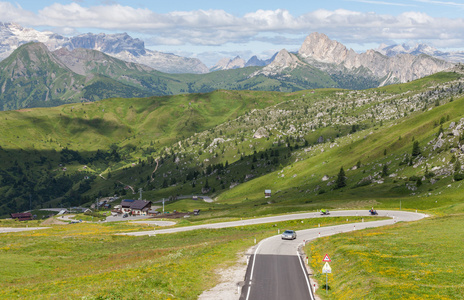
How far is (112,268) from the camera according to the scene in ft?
165

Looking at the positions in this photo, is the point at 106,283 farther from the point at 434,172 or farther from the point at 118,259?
the point at 434,172

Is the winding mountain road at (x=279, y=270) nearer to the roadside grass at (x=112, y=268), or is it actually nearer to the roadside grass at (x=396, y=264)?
the roadside grass at (x=396, y=264)

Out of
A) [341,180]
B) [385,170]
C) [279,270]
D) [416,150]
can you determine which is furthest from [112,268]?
[416,150]

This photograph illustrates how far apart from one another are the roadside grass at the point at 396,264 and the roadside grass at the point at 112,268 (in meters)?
13.9

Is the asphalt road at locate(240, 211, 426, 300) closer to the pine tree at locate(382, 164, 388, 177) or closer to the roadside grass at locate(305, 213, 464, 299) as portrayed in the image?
the roadside grass at locate(305, 213, 464, 299)

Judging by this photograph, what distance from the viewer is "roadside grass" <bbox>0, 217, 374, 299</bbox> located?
3662cm

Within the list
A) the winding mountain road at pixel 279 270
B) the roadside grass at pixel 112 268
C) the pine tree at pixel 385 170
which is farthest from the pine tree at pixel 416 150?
the roadside grass at pixel 112 268

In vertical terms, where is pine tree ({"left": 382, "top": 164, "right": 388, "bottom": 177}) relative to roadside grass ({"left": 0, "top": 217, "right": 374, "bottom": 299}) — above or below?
below

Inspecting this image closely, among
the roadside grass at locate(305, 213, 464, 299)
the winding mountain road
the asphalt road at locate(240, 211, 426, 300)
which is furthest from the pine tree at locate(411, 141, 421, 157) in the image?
the asphalt road at locate(240, 211, 426, 300)

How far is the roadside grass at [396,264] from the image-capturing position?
32969mm

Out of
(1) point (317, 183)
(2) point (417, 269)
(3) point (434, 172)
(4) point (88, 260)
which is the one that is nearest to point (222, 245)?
(4) point (88, 260)

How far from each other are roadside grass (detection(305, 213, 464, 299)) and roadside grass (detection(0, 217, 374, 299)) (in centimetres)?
1388

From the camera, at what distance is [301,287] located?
40.8 metres

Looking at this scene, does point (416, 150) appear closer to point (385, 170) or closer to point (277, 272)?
point (385, 170)
